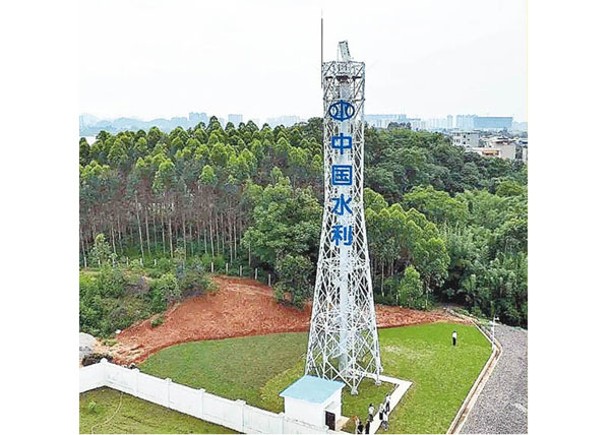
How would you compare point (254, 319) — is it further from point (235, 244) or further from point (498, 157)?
point (498, 157)

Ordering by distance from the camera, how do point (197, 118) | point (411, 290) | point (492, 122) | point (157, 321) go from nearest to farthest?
point (157, 321)
point (411, 290)
point (492, 122)
point (197, 118)

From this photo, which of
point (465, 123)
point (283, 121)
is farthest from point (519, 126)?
point (283, 121)

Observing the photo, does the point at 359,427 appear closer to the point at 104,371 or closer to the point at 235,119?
the point at 104,371

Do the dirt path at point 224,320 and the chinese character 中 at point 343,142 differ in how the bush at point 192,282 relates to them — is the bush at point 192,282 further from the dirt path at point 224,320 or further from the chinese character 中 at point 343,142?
the chinese character 中 at point 343,142

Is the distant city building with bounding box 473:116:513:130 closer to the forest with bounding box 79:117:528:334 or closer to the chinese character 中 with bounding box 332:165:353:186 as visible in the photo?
the forest with bounding box 79:117:528:334

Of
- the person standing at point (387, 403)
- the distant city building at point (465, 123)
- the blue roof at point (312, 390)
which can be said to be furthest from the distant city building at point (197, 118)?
the person standing at point (387, 403)

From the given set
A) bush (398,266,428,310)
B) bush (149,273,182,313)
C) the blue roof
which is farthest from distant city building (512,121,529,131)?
the blue roof
